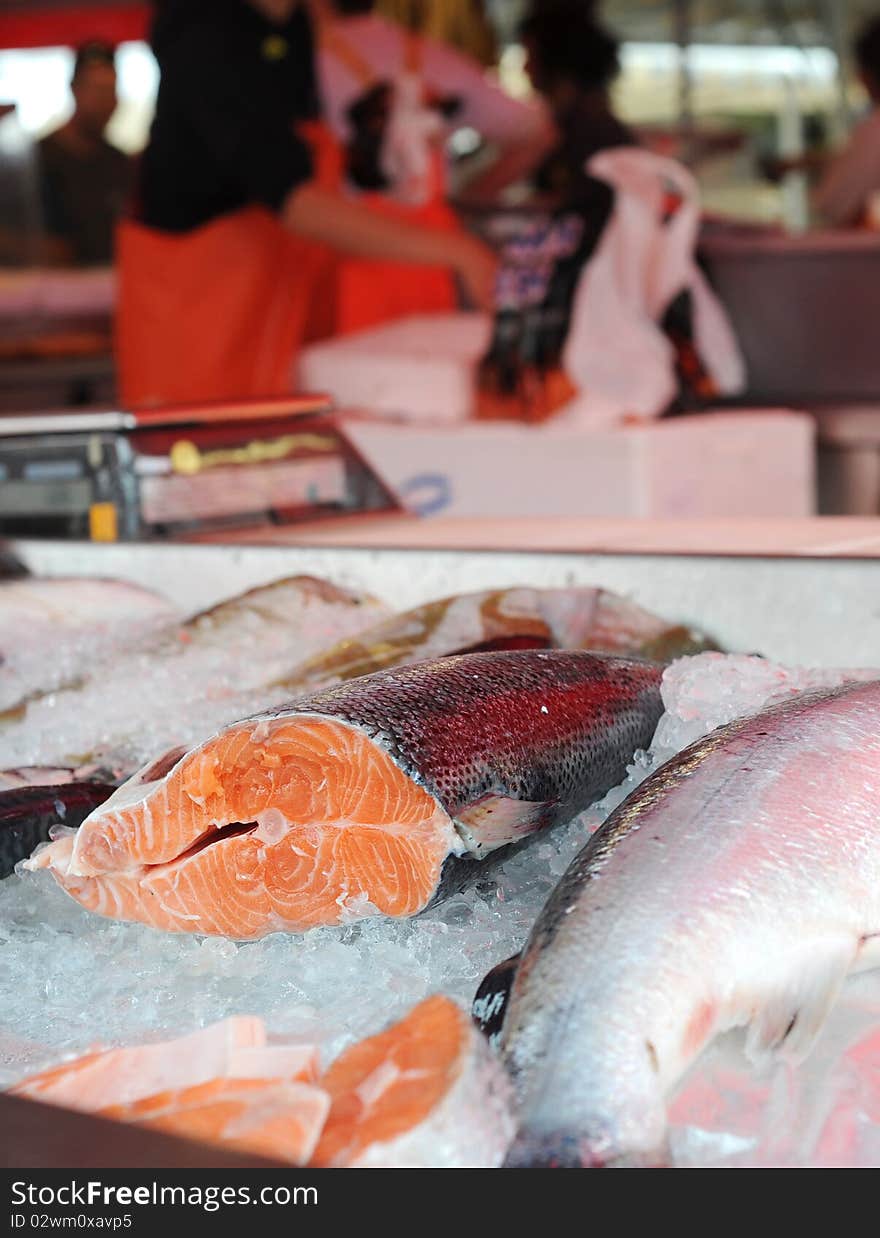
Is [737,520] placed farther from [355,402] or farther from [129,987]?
[355,402]

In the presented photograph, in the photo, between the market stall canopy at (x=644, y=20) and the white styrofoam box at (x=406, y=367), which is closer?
the white styrofoam box at (x=406, y=367)

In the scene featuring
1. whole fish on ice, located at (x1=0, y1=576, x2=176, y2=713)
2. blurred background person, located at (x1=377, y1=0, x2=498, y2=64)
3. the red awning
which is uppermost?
the red awning

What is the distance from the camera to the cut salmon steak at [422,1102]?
0.55 metres

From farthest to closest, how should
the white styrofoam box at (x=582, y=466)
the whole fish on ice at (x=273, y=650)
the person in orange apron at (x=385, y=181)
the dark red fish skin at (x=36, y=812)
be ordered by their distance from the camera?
1. the person in orange apron at (x=385, y=181)
2. the white styrofoam box at (x=582, y=466)
3. the whole fish on ice at (x=273, y=650)
4. the dark red fish skin at (x=36, y=812)

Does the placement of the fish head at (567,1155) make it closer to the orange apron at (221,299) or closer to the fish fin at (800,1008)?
the fish fin at (800,1008)

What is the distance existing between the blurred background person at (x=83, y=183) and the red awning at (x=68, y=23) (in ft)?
0.89

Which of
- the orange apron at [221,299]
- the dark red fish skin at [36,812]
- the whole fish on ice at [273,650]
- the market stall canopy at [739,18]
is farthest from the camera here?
the market stall canopy at [739,18]

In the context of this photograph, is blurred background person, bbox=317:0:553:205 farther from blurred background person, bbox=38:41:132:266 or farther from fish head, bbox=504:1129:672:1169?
blurred background person, bbox=38:41:132:266

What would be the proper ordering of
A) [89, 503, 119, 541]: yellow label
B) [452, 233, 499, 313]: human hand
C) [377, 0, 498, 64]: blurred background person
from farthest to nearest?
1. [377, 0, 498, 64]: blurred background person
2. [452, 233, 499, 313]: human hand
3. [89, 503, 119, 541]: yellow label

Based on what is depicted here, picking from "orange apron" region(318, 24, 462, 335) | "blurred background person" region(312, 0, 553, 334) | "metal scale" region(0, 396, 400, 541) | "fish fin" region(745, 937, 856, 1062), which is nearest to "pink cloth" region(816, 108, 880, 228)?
"blurred background person" region(312, 0, 553, 334)

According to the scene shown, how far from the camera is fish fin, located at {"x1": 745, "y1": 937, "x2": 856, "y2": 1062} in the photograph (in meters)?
0.64

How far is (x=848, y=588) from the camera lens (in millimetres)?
1153

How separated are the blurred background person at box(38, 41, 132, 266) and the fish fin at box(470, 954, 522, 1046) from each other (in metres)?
7.45

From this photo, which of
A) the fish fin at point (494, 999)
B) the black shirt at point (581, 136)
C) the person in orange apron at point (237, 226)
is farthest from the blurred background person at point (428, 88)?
the fish fin at point (494, 999)
